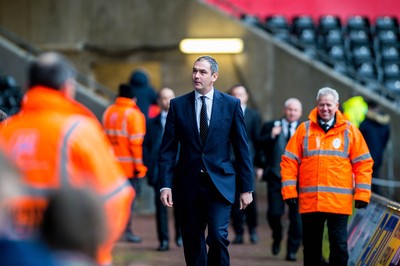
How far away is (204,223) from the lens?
8.12 m

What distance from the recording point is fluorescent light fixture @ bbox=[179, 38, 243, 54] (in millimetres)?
19828

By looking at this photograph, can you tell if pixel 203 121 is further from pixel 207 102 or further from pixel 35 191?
→ pixel 35 191

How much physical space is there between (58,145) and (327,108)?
15.2 feet

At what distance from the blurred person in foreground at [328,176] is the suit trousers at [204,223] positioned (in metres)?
1.09

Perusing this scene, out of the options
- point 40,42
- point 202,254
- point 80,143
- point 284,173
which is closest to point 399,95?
point 40,42

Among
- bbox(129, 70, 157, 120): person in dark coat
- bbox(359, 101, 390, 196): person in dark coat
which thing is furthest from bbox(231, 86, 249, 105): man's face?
bbox(129, 70, 157, 120): person in dark coat

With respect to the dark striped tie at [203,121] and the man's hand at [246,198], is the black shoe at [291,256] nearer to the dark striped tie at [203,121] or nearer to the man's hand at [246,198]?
the man's hand at [246,198]

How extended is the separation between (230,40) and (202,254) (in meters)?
12.2

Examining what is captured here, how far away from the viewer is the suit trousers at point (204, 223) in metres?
8.00

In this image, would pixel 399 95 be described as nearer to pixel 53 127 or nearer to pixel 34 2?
pixel 34 2

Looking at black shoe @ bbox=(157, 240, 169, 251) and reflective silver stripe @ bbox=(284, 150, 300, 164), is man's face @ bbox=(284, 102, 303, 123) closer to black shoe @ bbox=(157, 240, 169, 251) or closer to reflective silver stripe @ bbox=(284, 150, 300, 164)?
black shoe @ bbox=(157, 240, 169, 251)

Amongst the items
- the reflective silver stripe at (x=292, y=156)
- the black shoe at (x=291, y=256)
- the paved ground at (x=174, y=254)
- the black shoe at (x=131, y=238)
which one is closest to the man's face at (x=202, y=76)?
the reflective silver stripe at (x=292, y=156)

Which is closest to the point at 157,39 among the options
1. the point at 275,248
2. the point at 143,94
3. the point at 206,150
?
the point at 143,94

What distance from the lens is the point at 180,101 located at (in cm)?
833
